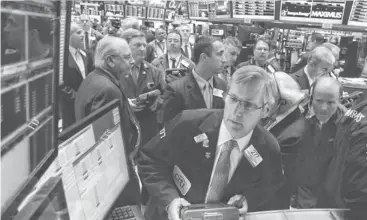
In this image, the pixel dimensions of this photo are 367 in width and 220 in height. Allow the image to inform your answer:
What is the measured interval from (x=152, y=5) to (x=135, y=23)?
9.71 meters

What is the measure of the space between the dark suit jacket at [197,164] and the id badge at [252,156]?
0.07 feet

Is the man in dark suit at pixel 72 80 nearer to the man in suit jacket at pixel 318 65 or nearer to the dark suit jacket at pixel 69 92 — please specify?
the dark suit jacket at pixel 69 92

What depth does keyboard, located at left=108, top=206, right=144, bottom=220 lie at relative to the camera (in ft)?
5.32

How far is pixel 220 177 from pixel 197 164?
130mm

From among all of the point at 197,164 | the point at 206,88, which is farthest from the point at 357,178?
the point at 206,88

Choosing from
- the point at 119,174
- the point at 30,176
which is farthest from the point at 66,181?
the point at 119,174

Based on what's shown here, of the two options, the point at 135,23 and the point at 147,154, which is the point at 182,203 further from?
the point at 135,23

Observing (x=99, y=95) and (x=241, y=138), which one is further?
(x=99, y=95)

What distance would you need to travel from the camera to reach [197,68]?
10.5ft

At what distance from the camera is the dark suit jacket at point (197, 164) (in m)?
1.73

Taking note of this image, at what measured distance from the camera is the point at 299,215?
5.65 feet

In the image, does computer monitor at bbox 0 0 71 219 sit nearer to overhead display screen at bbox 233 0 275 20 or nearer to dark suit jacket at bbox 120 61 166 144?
dark suit jacket at bbox 120 61 166 144

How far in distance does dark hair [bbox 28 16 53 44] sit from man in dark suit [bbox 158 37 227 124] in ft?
6.61

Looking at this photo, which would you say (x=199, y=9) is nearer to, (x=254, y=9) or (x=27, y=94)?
(x=254, y=9)
